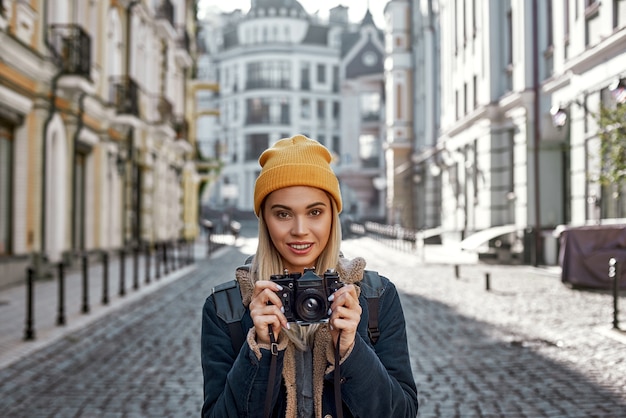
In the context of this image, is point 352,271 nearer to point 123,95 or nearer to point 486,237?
point 486,237

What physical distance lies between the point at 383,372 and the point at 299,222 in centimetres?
47

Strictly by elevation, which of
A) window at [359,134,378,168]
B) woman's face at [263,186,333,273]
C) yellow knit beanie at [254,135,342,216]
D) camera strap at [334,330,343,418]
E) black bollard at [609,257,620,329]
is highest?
window at [359,134,378,168]

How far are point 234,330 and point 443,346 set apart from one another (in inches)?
256

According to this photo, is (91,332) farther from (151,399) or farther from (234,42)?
(234,42)

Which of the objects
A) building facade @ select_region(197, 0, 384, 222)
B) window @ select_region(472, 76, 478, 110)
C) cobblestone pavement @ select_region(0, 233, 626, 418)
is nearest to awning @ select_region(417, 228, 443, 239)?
window @ select_region(472, 76, 478, 110)

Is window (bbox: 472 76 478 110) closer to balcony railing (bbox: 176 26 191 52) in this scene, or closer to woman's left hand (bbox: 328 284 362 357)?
balcony railing (bbox: 176 26 191 52)

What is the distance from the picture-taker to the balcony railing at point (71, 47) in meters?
17.6

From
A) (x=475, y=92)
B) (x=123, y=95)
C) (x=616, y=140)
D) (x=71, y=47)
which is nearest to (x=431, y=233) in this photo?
(x=475, y=92)

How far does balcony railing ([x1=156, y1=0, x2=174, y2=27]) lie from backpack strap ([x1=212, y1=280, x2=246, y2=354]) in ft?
95.6

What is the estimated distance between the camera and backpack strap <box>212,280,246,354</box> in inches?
88.0

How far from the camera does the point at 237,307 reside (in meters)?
2.24

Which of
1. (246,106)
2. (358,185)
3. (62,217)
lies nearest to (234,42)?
(246,106)

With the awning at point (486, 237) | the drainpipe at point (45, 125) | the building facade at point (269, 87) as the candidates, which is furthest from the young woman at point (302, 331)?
the building facade at point (269, 87)

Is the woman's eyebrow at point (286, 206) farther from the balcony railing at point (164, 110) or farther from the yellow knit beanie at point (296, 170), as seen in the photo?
the balcony railing at point (164, 110)
